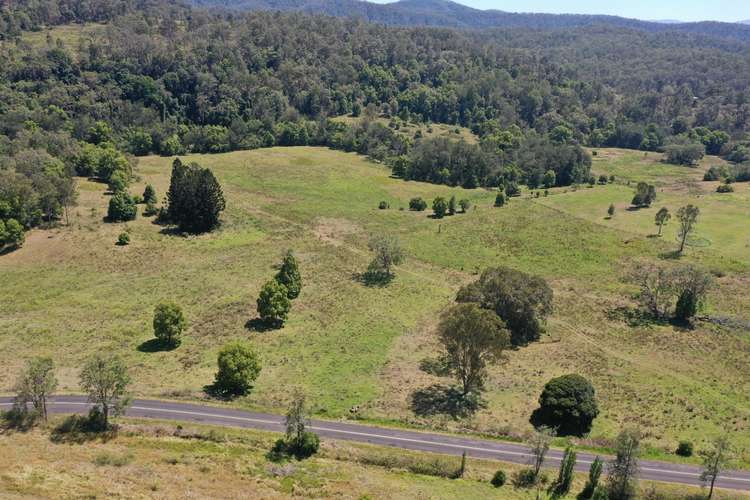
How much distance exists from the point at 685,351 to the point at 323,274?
52.6m

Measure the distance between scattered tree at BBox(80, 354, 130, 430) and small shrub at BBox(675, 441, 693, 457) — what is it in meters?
48.9

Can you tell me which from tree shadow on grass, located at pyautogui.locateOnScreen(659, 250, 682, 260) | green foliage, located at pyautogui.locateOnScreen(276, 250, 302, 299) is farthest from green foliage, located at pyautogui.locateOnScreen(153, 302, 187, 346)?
tree shadow on grass, located at pyautogui.locateOnScreen(659, 250, 682, 260)

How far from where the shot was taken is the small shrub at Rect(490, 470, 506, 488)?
45906 millimetres

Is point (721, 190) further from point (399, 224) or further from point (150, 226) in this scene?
point (150, 226)

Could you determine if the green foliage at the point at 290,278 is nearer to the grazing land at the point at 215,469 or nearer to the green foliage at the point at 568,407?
the grazing land at the point at 215,469

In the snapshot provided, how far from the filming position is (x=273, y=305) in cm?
7344

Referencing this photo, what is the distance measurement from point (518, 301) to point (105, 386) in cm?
4847

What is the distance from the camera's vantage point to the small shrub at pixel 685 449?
5100cm

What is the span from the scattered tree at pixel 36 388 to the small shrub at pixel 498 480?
38508 mm

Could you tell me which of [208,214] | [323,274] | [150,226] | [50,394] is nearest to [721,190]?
[323,274]

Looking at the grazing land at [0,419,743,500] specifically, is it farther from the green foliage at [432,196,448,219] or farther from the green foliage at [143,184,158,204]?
the green foliage at [432,196,448,219]

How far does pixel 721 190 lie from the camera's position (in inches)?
6152

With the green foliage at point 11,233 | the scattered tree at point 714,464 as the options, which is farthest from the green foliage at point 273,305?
the green foliage at point 11,233

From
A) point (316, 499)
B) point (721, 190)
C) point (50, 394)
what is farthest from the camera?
point (721, 190)
